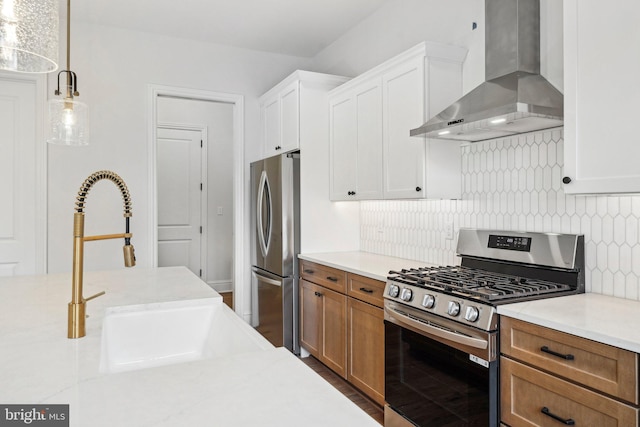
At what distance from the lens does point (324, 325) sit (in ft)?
10.8

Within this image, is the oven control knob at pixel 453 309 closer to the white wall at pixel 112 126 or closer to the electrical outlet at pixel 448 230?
the electrical outlet at pixel 448 230

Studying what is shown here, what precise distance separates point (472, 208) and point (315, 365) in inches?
69.2

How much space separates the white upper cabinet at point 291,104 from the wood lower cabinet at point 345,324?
113cm

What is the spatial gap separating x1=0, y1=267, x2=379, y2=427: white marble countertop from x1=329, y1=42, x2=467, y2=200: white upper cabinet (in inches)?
73.2

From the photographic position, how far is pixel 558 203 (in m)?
2.23

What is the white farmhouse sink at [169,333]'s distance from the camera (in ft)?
5.18

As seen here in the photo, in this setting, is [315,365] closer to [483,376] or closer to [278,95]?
[483,376]

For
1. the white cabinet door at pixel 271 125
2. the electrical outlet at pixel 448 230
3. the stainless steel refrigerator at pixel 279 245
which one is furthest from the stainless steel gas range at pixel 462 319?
the white cabinet door at pixel 271 125

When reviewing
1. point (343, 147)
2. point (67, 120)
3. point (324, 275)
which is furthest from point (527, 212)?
point (67, 120)

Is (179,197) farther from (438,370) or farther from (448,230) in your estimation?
(438,370)

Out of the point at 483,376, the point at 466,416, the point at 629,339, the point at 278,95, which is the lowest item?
the point at 466,416

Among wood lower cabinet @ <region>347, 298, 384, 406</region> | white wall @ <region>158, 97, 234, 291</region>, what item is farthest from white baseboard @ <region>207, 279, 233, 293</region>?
wood lower cabinet @ <region>347, 298, 384, 406</region>

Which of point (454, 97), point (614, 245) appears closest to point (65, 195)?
point (454, 97)

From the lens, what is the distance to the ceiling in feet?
11.6
